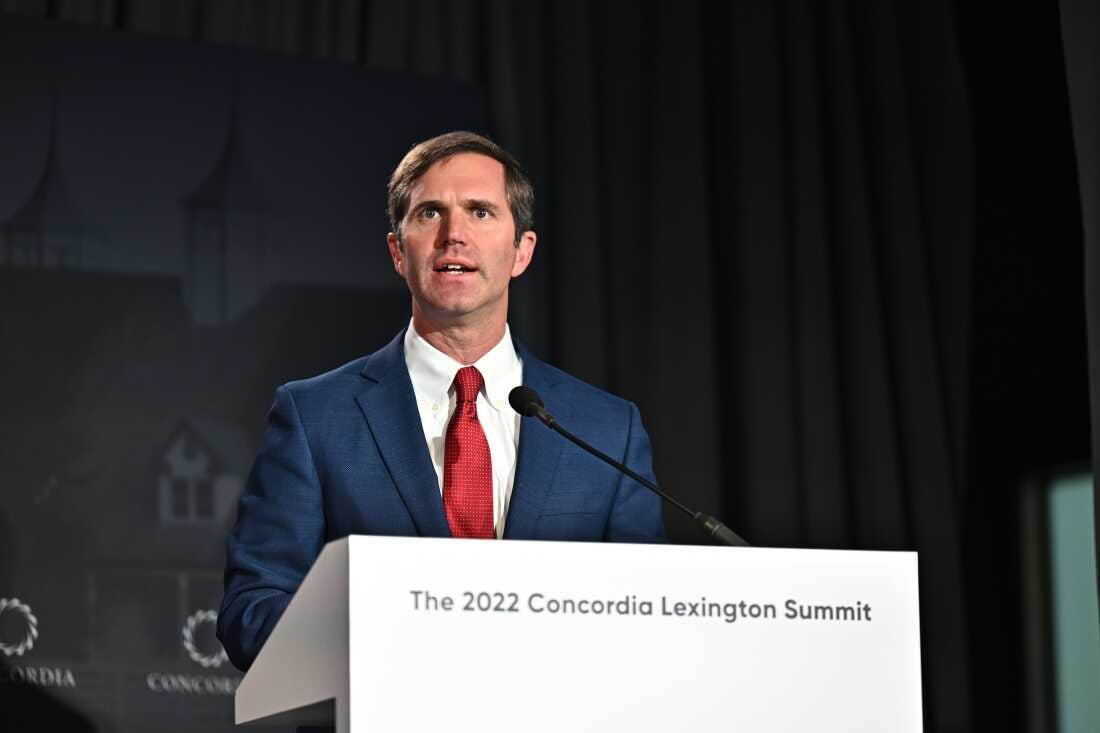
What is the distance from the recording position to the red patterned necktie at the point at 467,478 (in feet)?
7.51

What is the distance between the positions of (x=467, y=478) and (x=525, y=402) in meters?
0.29

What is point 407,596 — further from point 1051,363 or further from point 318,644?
point 1051,363

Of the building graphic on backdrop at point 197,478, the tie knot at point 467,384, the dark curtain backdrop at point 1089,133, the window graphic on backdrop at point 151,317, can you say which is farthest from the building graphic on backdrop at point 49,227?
the dark curtain backdrop at point 1089,133

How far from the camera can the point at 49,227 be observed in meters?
3.42

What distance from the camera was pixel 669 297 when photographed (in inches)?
164

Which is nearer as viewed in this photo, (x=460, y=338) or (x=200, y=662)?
(x=460, y=338)

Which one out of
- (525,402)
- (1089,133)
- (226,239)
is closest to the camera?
(525,402)

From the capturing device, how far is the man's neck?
8.14 feet

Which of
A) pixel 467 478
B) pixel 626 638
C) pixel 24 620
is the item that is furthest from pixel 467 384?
pixel 24 620

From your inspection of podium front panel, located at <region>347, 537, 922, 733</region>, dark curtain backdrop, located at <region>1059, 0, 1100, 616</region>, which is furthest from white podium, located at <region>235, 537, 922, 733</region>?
dark curtain backdrop, located at <region>1059, 0, 1100, 616</region>

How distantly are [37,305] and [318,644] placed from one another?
2.20m

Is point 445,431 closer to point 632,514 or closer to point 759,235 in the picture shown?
point 632,514

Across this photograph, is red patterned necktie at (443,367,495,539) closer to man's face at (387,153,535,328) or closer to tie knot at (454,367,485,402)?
tie knot at (454,367,485,402)

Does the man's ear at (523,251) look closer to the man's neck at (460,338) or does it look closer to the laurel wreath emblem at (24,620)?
the man's neck at (460,338)
